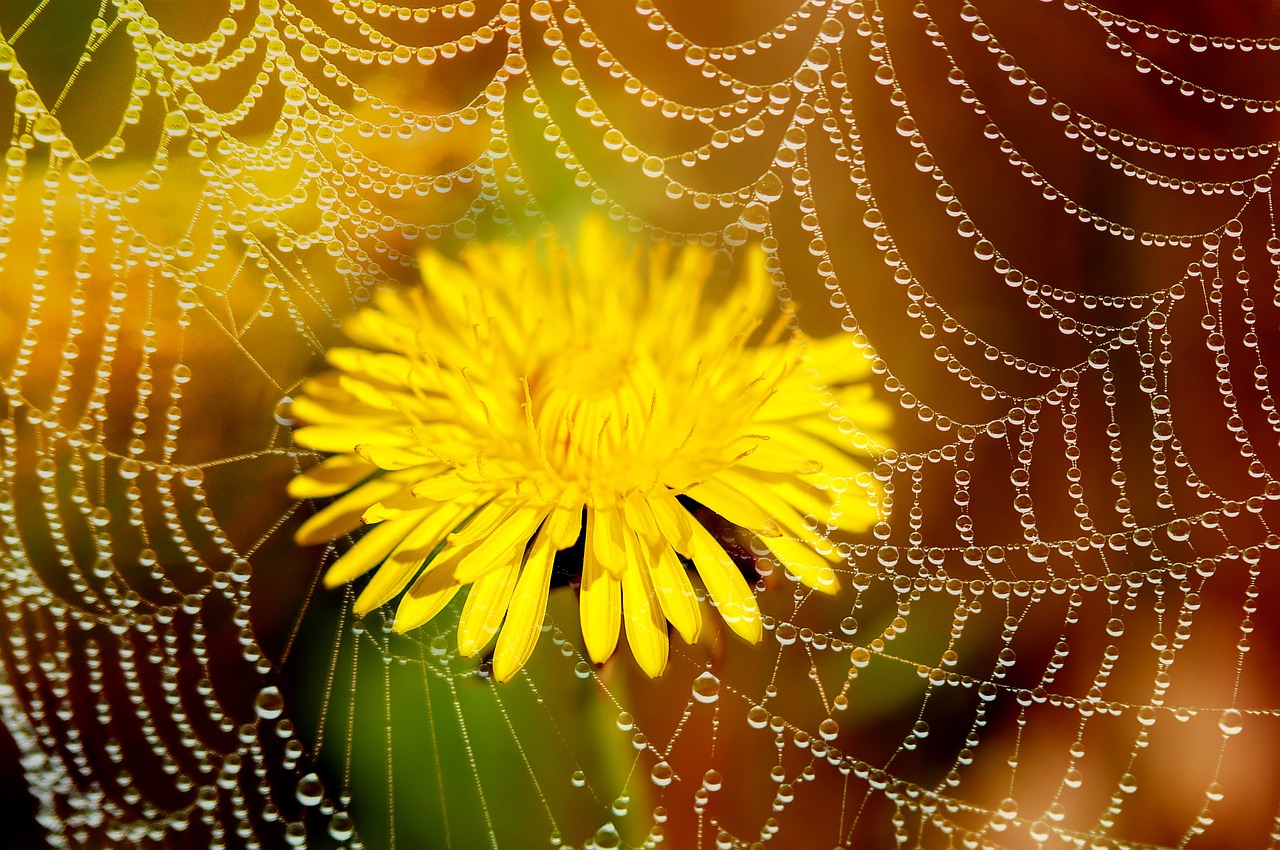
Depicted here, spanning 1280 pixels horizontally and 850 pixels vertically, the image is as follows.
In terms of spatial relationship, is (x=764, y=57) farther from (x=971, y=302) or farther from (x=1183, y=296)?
(x=1183, y=296)

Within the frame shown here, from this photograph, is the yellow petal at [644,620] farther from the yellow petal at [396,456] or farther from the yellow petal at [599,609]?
the yellow petal at [396,456]

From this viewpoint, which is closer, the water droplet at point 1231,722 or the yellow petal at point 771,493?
the yellow petal at point 771,493

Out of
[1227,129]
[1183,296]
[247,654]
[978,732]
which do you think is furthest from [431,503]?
[1227,129]

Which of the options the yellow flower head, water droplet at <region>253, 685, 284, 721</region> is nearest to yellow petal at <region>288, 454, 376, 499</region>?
the yellow flower head

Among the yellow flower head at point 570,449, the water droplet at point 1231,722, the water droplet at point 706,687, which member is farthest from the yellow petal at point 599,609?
the water droplet at point 1231,722

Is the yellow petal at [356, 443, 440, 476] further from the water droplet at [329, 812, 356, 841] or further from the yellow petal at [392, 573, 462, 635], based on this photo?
the water droplet at [329, 812, 356, 841]

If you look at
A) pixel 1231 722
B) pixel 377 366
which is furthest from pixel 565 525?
pixel 1231 722
